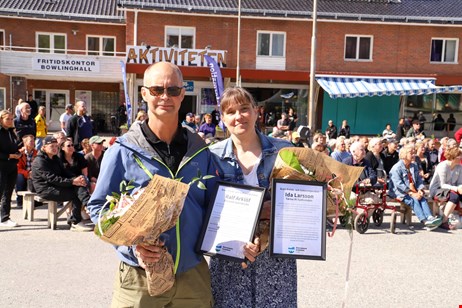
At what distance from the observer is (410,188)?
9188mm

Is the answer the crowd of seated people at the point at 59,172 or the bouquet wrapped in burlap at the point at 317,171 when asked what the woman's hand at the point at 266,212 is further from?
the crowd of seated people at the point at 59,172

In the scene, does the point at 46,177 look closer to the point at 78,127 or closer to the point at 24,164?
the point at 24,164

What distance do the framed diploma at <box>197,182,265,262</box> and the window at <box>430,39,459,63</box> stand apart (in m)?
27.6

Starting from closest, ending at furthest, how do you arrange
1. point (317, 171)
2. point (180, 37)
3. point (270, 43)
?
point (317, 171)
point (180, 37)
point (270, 43)

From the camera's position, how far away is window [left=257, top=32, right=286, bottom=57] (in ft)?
85.7

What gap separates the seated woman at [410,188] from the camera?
29.0 feet

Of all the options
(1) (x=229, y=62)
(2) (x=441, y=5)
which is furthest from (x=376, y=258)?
(2) (x=441, y=5)

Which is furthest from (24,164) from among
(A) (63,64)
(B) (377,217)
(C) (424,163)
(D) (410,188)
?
(A) (63,64)

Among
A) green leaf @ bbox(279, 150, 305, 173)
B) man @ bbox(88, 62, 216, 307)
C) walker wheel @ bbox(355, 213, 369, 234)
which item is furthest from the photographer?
walker wheel @ bbox(355, 213, 369, 234)

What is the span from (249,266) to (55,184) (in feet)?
19.4

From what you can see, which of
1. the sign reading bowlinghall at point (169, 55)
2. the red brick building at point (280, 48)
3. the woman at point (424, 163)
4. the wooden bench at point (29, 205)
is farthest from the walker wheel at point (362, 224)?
the sign reading bowlinghall at point (169, 55)

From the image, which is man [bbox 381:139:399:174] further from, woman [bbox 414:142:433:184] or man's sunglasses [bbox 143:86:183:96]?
man's sunglasses [bbox 143:86:183:96]

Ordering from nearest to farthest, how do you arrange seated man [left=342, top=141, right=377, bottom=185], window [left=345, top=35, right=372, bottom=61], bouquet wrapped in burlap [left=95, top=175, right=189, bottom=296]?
bouquet wrapped in burlap [left=95, top=175, right=189, bottom=296]
seated man [left=342, top=141, right=377, bottom=185]
window [left=345, top=35, right=372, bottom=61]

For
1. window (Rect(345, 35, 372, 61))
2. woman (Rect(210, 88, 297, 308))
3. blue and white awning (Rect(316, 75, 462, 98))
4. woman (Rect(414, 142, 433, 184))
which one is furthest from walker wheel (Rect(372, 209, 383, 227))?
window (Rect(345, 35, 372, 61))
